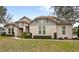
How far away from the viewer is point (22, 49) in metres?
30.3

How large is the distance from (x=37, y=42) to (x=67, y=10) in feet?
1.64

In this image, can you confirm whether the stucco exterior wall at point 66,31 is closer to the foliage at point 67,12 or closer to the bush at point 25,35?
the foliage at point 67,12

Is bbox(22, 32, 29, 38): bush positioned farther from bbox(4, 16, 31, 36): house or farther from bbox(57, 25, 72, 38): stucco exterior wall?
bbox(57, 25, 72, 38): stucco exterior wall

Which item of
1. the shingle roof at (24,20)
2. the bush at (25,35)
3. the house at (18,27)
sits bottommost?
the bush at (25,35)

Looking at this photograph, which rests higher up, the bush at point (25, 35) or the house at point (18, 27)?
the house at point (18, 27)

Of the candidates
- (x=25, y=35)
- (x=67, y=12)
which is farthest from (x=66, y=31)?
(x=25, y=35)

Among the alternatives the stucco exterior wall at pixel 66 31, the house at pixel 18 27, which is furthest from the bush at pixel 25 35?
the stucco exterior wall at pixel 66 31

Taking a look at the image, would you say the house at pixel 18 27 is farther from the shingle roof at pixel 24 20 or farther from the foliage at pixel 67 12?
the foliage at pixel 67 12

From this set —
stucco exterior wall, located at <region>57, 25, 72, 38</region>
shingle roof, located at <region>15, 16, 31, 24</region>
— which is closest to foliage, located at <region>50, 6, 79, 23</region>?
stucco exterior wall, located at <region>57, 25, 72, 38</region>

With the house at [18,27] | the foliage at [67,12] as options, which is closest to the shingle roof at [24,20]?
the house at [18,27]

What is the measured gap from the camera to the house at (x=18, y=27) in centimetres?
3028

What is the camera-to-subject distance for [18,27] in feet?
99.3

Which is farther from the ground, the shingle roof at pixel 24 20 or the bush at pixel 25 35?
the shingle roof at pixel 24 20

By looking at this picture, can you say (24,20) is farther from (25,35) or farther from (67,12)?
(67,12)
